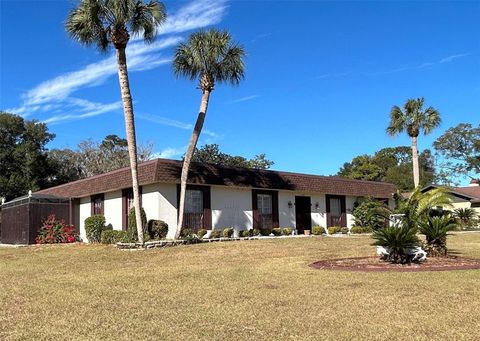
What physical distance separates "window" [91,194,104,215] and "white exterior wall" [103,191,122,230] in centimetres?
47

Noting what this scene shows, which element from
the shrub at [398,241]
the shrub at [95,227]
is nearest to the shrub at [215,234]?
the shrub at [95,227]

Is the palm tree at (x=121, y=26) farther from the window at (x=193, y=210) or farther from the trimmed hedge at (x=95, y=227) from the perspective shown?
the trimmed hedge at (x=95, y=227)

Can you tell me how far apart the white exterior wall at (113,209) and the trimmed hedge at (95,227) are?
596mm

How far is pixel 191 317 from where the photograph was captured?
7492 mm

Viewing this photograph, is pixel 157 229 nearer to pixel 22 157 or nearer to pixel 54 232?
pixel 54 232

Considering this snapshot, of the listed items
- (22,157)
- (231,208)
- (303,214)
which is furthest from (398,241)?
(22,157)

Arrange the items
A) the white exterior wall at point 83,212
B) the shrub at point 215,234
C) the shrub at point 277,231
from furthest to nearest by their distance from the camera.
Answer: the white exterior wall at point 83,212 < the shrub at point 277,231 < the shrub at point 215,234

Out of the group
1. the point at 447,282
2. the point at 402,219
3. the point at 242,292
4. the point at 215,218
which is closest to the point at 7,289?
the point at 242,292

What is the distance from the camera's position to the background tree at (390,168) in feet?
216

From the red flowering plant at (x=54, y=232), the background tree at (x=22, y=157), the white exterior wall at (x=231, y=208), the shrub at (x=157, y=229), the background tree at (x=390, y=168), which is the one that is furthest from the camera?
the background tree at (x=390, y=168)

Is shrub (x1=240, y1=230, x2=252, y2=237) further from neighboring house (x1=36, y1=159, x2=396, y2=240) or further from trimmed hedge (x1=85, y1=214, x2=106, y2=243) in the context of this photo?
trimmed hedge (x1=85, y1=214, x2=106, y2=243)

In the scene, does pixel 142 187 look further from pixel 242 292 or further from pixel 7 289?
pixel 242 292

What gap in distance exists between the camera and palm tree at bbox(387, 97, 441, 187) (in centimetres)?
3459

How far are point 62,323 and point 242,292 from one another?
3.38 metres
